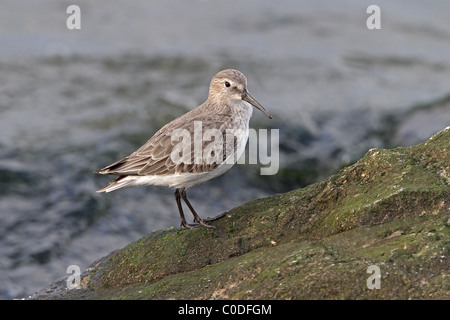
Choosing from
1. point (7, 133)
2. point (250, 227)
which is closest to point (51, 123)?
point (7, 133)

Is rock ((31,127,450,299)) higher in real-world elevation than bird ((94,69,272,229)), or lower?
lower

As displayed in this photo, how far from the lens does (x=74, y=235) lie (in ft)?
32.2

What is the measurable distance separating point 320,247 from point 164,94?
33.3 ft

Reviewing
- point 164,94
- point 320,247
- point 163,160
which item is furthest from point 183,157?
point 164,94

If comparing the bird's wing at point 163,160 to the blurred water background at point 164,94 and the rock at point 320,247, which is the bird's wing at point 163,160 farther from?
the blurred water background at point 164,94

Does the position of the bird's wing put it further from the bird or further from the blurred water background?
the blurred water background

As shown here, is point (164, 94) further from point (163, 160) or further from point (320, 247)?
point (320, 247)

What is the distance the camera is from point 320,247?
4.80 m

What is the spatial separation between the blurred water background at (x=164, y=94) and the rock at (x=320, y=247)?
357cm

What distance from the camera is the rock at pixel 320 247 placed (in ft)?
14.0

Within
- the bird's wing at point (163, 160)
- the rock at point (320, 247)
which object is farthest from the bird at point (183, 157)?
the rock at point (320, 247)

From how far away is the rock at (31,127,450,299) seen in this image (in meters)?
4.26

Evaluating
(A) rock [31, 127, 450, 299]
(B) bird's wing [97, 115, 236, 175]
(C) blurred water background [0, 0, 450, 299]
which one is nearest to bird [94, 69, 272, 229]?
(B) bird's wing [97, 115, 236, 175]

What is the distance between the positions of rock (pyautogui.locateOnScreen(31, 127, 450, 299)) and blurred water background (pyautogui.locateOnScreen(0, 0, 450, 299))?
11.7ft
